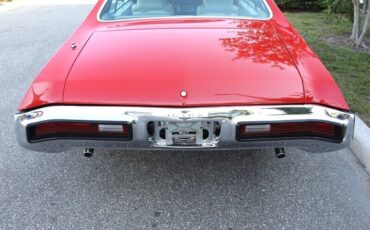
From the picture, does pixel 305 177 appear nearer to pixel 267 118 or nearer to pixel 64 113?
pixel 267 118

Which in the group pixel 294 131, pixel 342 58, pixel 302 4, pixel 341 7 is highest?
pixel 294 131

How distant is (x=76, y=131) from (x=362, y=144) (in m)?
2.27

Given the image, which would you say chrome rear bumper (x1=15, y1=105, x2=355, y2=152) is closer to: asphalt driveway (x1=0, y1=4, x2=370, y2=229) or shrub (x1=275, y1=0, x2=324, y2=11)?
asphalt driveway (x1=0, y1=4, x2=370, y2=229)

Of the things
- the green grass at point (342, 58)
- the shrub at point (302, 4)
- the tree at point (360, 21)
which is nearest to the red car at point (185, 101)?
the green grass at point (342, 58)

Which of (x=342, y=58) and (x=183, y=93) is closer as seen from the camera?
(x=183, y=93)

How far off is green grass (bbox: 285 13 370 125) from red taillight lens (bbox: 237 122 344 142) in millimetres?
1497

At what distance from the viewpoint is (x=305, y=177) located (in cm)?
A: 294

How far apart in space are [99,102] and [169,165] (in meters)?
1.06

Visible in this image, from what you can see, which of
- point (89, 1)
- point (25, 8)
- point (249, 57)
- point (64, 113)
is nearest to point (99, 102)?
point (64, 113)

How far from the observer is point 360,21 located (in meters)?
6.38

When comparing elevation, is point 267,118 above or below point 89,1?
above

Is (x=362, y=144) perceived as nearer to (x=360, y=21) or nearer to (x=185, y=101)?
(x=185, y=101)

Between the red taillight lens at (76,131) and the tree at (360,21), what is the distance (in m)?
4.88

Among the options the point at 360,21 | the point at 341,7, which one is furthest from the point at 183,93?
the point at 341,7
